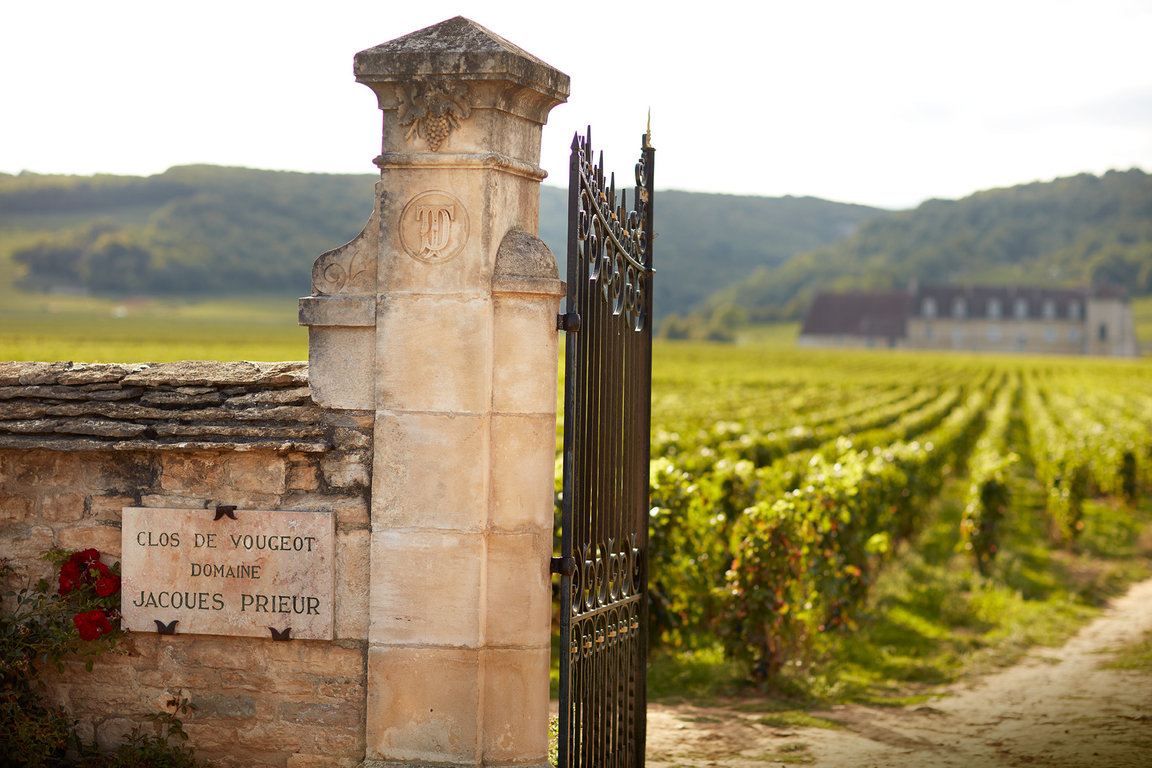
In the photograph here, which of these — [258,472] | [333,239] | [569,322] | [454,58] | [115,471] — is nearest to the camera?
[454,58]

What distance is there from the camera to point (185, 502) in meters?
4.09

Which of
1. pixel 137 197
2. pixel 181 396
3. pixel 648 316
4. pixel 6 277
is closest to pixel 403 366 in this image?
pixel 181 396

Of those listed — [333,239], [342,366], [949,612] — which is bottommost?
[949,612]

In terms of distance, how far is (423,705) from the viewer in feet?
12.5

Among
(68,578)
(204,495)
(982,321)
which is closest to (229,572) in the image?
(204,495)

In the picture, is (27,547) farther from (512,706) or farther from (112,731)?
(512,706)

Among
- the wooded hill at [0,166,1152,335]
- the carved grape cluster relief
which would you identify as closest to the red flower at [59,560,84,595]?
the carved grape cluster relief

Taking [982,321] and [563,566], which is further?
[982,321]

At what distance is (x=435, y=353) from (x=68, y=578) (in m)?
1.80

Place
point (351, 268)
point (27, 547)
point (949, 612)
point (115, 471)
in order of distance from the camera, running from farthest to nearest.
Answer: point (949, 612)
point (27, 547)
point (115, 471)
point (351, 268)

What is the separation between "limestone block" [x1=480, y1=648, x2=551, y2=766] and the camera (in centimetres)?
380

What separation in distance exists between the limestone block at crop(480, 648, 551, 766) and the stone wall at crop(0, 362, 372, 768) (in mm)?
528

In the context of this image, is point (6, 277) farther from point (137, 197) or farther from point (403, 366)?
point (403, 366)

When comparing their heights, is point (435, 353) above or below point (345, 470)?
above
